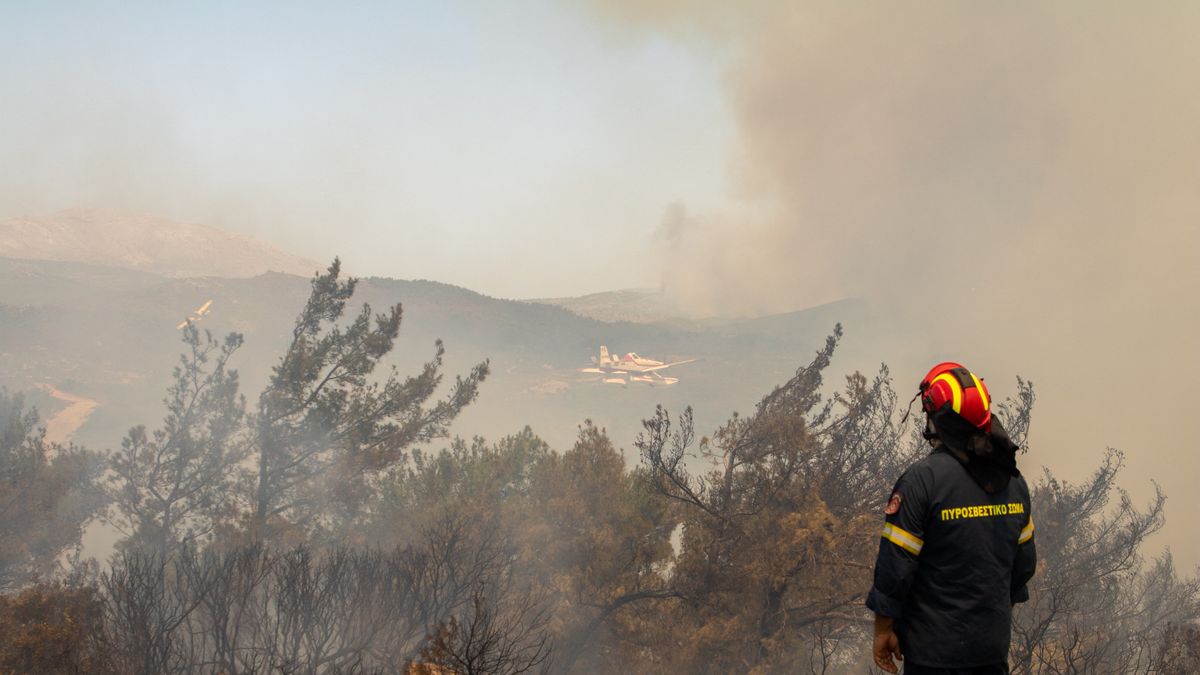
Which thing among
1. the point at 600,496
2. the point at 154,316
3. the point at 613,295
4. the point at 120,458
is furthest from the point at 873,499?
the point at 613,295

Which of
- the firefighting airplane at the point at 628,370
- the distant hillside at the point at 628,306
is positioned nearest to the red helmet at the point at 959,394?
the firefighting airplane at the point at 628,370

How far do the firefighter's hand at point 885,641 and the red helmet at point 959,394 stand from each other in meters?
1.01

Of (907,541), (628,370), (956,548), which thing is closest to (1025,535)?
(956,548)

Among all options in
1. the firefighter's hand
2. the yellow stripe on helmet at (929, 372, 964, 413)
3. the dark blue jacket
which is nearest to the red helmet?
the yellow stripe on helmet at (929, 372, 964, 413)

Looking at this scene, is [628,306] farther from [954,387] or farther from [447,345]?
[954,387]

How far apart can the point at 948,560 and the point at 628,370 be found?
364 feet

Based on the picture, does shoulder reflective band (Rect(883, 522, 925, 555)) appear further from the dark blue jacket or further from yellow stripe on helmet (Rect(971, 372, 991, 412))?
yellow stripe on helmet (Rect(971, 372, 991, 412))

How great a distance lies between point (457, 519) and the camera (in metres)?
21.1

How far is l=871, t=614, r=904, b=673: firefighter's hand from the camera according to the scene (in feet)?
11.9

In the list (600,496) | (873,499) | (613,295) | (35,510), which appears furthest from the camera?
(613,295)

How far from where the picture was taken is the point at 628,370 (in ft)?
375

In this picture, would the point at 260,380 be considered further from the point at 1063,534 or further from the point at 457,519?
the point at 1063,534

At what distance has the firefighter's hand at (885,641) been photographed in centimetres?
363

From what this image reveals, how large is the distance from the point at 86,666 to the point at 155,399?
3125 inches
